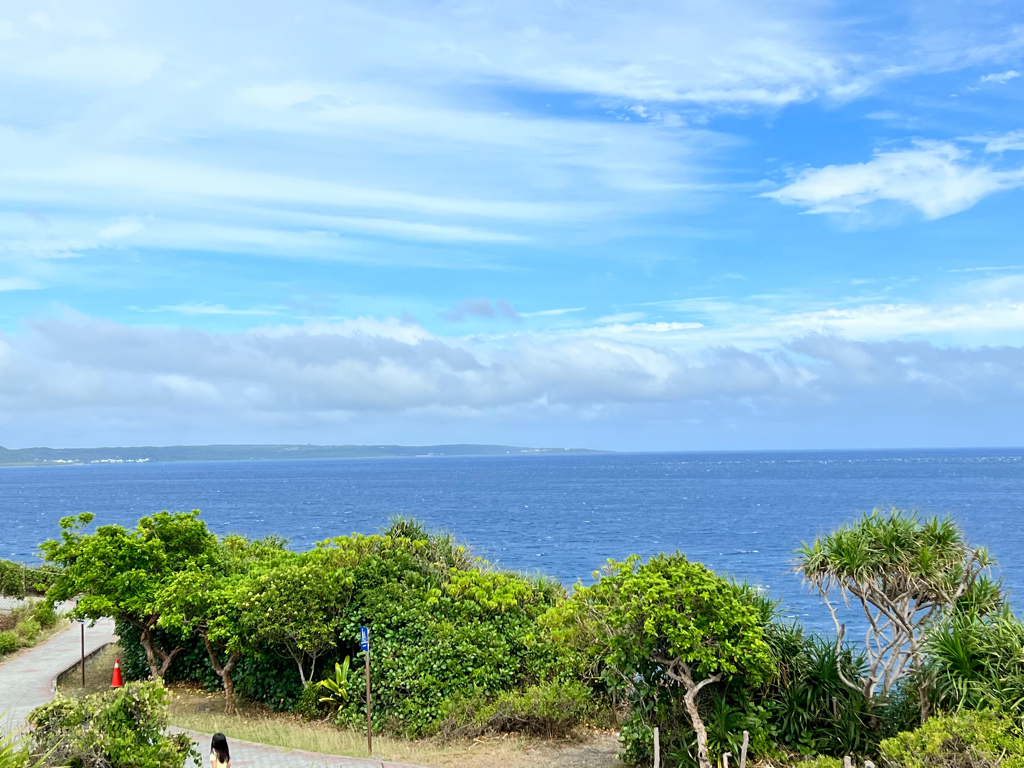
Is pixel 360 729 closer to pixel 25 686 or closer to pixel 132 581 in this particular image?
pixel 132 581

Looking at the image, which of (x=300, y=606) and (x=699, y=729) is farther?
(x=300, y=606)

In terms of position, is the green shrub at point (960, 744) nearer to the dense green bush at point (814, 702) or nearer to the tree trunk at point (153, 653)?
the dense green bush at point (814, 702)

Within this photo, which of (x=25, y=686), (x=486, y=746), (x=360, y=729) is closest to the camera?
(x=486, y=746)

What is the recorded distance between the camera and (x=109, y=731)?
37.2ft

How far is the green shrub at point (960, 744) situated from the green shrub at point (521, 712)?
7112 millimetres

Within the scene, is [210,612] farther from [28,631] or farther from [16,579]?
[16,579]

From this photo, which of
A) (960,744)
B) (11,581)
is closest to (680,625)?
(960,744)

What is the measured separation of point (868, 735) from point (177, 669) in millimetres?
17882

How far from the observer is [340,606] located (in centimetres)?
2056

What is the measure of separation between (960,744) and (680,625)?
397 centimetres

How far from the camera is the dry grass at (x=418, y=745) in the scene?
1680 centimetres

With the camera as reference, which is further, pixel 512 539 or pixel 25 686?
pixel 512 539

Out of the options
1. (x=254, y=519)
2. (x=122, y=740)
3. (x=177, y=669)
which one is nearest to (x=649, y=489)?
(x=254, y=519)

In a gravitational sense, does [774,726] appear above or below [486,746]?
above
